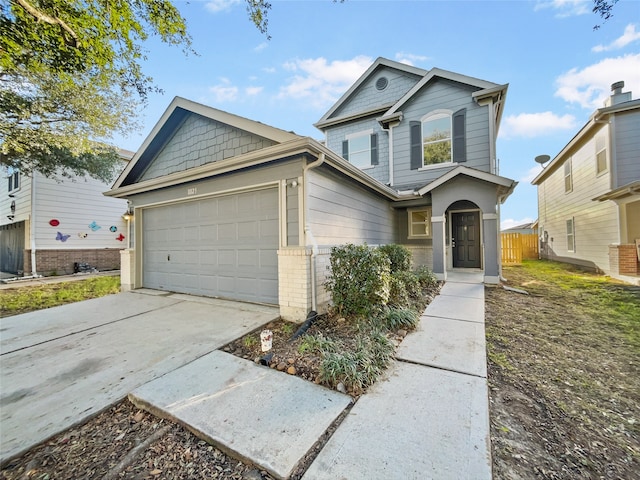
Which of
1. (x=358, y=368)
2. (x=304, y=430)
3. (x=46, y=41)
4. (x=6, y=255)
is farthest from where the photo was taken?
(x=6, y=255)

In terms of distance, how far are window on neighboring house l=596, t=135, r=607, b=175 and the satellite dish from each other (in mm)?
5387

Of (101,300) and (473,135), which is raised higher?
(473,135)

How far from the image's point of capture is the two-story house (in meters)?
4.78

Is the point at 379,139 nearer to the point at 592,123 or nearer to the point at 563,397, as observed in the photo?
the point at 592,123

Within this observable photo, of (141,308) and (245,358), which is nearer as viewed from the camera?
(245,358)

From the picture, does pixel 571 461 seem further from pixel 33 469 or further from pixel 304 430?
pixel 33 469

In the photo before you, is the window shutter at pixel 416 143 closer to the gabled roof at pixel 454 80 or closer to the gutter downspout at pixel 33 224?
the gabled roof at pixel 454 80

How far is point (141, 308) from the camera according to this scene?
18.0ft

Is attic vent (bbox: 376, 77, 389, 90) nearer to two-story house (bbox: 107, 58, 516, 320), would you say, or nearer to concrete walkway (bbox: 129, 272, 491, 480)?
two-story house (bbox: 107, 58, 516, 320)

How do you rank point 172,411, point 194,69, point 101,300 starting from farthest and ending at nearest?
point 194,69, point 101,300, point 172,411

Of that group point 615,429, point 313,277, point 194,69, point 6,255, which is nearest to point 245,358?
point 313,277

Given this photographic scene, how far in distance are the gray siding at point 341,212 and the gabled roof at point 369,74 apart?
523 centimetres

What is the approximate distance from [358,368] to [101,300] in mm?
6641

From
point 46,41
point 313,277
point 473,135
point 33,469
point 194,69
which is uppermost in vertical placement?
point 194,69
